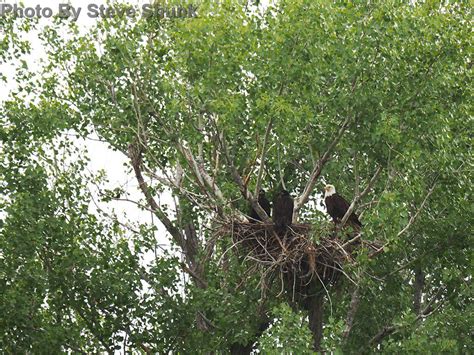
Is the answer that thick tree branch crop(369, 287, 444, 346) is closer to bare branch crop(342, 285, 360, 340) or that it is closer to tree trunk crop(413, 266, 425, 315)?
tree trunk crop(413, 266, 425, 315)

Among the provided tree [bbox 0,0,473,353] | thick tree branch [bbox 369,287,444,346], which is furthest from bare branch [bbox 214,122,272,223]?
thick tree branch [bbox 369,287,444,346]

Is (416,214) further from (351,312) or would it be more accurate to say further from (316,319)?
(351,312)

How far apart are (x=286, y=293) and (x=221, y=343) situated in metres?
2.86

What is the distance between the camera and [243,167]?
22.5 m

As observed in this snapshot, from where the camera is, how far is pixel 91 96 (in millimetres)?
24797

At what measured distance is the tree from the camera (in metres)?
19.8

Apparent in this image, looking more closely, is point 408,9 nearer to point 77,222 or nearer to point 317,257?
point 317,257

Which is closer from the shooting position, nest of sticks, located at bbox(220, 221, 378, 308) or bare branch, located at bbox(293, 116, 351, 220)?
nest of sticks, located at bbox(220, 221, 378, 308)

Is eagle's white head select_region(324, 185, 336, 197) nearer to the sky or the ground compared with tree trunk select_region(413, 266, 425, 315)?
nearer to the sky

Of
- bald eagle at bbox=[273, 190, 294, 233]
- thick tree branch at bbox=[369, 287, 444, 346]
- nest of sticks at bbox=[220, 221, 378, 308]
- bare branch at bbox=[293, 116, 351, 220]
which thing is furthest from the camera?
thick tree branch at bbox=[369, 287, 444, 346]

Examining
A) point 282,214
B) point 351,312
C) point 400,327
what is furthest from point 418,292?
point 282,214

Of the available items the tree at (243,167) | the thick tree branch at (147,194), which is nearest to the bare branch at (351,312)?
the tree at (243,167)

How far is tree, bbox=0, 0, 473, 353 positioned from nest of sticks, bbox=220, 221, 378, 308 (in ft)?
1.02

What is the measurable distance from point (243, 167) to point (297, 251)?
3466 mm
